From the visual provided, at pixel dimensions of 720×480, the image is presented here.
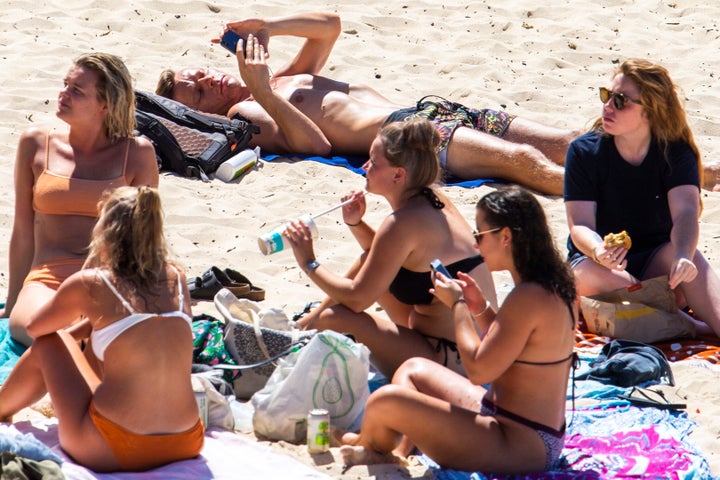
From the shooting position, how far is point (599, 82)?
8.23 metres

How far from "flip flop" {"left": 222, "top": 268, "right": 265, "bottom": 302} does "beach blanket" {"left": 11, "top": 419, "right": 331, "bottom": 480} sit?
1.21 m

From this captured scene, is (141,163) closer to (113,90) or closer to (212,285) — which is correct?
(113,90)

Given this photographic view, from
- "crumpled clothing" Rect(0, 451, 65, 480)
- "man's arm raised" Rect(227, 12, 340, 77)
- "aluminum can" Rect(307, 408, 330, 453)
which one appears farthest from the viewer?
"man's arm raised" Rect(227, 12, 340, 77)

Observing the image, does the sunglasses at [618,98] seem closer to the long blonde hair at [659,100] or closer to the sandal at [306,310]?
the long blonde hair at [659,100]

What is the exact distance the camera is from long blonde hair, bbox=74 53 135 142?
16.4ft

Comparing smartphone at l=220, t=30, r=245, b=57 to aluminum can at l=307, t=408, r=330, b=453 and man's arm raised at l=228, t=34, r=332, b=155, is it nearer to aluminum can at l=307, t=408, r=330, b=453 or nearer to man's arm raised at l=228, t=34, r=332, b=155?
man's arm raised at l=228, t=34, r=332, b=155

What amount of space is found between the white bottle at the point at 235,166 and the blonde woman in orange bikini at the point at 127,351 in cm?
294

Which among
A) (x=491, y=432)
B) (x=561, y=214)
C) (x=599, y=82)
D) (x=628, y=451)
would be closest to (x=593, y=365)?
(x=628, y=451)

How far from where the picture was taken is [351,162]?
7176 millimetres

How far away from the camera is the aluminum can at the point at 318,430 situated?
13.4 ft

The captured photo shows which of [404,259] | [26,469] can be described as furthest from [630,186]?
[26,469]

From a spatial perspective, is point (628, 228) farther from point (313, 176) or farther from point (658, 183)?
point (313, 176)

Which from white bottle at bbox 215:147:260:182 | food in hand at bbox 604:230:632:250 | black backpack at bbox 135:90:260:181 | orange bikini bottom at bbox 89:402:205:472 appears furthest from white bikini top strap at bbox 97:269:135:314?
white bottle at bbox 215:147:260:182

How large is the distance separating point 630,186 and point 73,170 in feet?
8.22
